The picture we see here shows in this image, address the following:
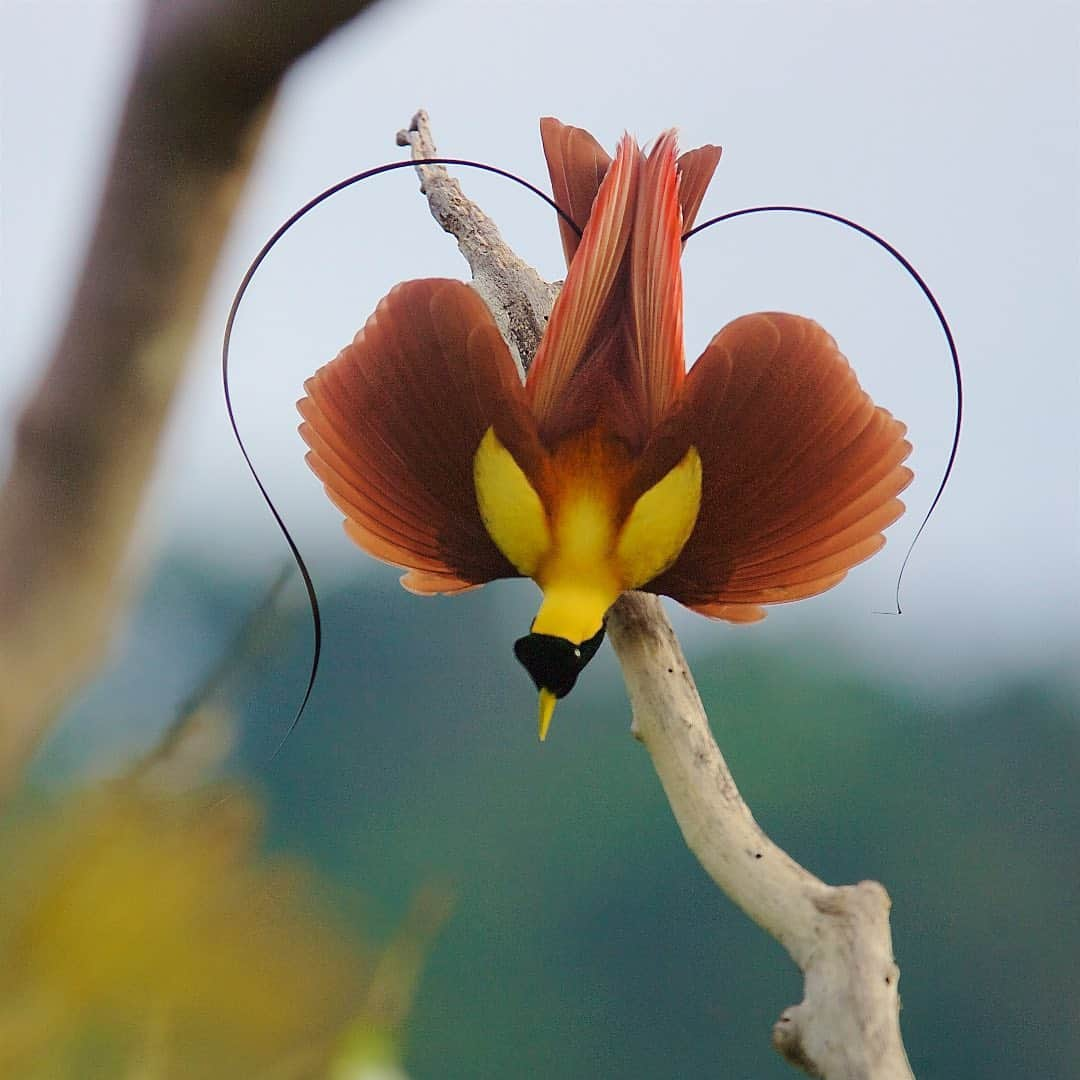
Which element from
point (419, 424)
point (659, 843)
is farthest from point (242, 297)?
point (659, 843)

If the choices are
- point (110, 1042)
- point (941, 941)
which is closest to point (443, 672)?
point (941, 941)

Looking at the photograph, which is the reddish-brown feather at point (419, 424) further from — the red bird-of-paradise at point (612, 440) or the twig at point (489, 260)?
the twig at point (489, 260)

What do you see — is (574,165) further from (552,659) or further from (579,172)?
(552,659)

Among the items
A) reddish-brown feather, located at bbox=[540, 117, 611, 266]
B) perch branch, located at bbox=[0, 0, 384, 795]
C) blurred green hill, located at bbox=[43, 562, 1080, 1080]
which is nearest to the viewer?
perch branch, located at bbox=[0, 0, 384, 795]

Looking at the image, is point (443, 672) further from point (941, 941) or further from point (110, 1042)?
point (110, 1042)

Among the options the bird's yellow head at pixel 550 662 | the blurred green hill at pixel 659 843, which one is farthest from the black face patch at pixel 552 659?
the blurred green hill at pixel 659 843

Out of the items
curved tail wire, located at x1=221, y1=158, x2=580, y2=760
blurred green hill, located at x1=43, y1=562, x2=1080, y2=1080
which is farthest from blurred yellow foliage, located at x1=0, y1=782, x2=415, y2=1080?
blurred green hill, located at x1=43, y1=562, x2=1080, y2=1080

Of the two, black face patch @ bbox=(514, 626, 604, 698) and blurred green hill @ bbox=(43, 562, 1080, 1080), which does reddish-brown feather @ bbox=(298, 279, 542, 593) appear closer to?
black face patch @ bbox=(514, 626, 604, 698)
